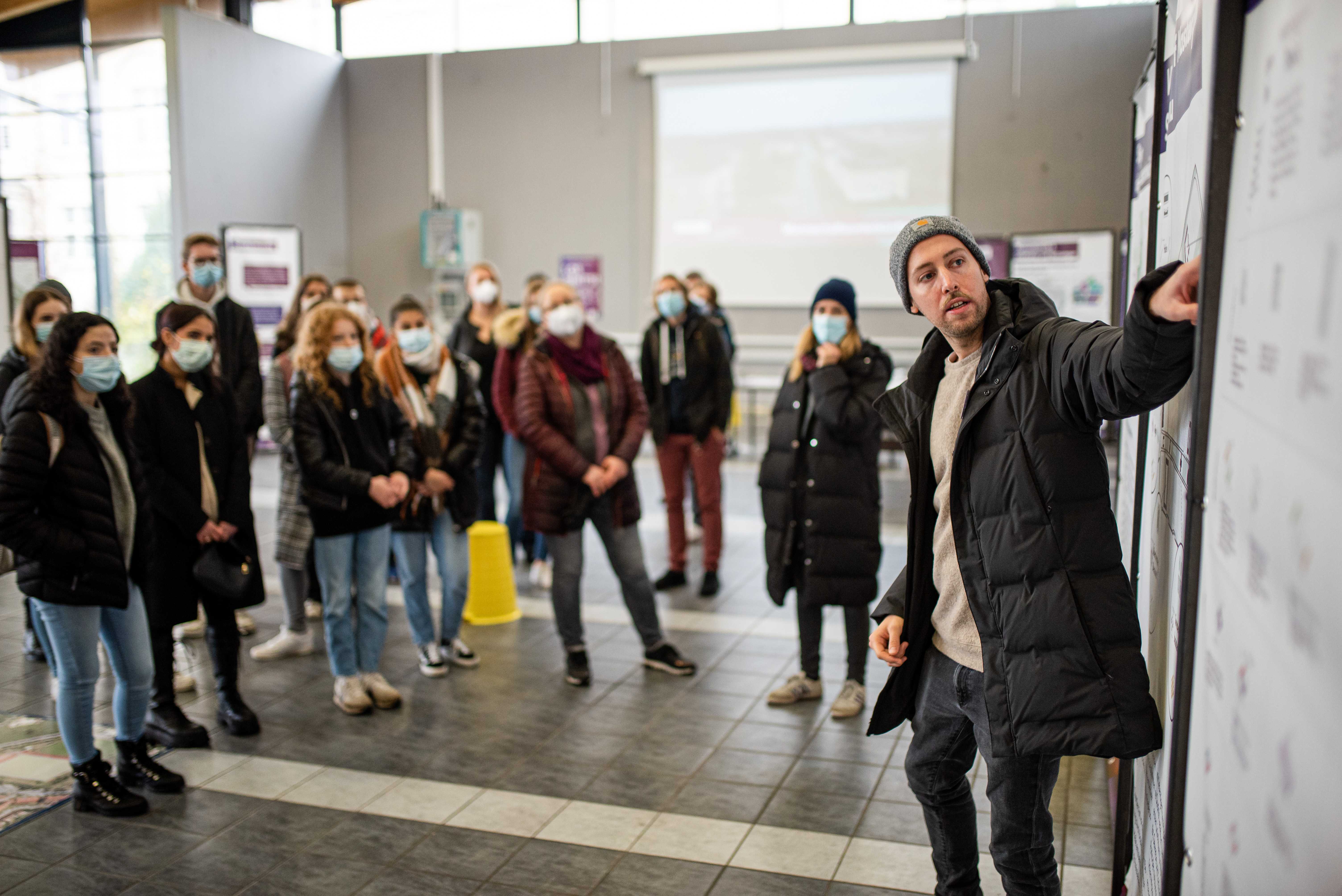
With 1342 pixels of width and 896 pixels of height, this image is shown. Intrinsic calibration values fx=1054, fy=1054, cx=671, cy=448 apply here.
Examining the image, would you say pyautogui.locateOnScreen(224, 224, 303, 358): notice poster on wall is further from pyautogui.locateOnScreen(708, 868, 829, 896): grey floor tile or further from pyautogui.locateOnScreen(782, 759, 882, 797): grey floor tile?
pyautogui.locateOnScreen(708, 868, 829, 896): grey floor tile

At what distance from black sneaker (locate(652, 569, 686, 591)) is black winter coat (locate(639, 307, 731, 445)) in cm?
76

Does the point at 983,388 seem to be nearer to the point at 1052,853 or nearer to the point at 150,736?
the point at 1052,853

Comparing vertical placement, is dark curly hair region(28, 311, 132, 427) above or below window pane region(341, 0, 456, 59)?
below

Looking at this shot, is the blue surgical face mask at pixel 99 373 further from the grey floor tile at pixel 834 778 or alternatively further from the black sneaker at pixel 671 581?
the black sneaker at pixel 671 581

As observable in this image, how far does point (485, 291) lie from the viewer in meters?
5.99

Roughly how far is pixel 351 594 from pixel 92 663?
3.98ft

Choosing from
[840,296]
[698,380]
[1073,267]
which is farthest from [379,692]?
[1073,267]

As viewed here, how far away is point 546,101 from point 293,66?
3.07 m

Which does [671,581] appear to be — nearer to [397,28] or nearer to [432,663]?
[432,663]

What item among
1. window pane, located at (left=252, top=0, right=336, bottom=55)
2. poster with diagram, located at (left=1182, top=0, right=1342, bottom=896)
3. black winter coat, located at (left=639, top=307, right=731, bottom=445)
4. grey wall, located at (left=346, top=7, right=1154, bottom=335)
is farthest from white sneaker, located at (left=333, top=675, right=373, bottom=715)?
window pane, located at (left=252, top=0, right=336, bottom=55)

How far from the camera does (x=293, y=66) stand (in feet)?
41.9

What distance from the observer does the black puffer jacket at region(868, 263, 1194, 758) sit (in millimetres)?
1771

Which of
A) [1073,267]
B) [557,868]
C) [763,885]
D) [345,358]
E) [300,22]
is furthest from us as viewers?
[300,22]

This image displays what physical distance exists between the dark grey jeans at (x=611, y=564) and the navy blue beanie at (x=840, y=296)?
3.66 ft
